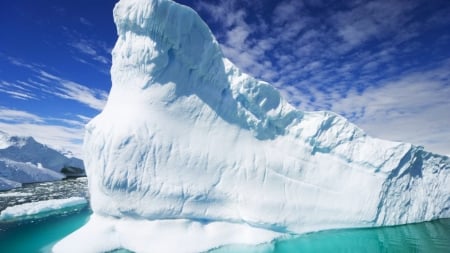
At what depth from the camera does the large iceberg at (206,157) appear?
281 inches

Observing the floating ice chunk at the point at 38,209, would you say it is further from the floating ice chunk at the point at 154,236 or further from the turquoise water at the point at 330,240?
the floating ice chunk at the point at 154,236

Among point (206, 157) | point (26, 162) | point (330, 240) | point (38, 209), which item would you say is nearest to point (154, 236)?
point (206, 157)

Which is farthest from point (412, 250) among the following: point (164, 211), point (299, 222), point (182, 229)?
point (164, 211)

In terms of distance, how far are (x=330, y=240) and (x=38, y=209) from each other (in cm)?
1250

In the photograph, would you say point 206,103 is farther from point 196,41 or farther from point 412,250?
point 412,250

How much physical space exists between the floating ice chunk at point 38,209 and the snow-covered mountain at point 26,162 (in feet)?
46.6

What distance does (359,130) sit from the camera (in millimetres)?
10086

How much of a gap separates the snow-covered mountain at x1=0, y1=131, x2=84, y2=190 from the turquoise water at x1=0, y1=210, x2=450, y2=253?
1880 centimetres

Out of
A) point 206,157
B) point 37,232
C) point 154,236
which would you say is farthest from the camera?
point 37,232

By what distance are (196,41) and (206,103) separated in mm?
1928

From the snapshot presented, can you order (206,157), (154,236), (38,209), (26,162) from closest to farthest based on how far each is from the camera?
(154,236)
(206,157)
(38,209)
(26,162)

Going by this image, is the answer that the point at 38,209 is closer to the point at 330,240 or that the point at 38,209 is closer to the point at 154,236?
the point at 154,236

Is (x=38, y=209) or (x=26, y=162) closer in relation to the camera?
(x=38, y=209)

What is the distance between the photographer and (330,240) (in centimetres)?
799
